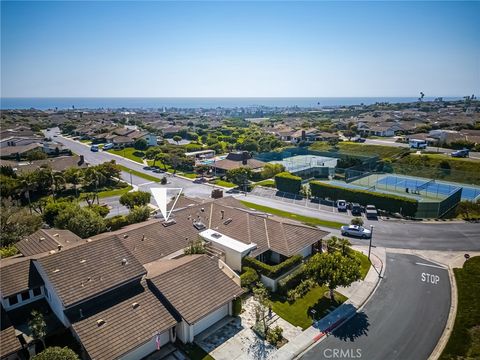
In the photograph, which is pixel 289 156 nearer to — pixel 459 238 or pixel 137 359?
pixel 459 238

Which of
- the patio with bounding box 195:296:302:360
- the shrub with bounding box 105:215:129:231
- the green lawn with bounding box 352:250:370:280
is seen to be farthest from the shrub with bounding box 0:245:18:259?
the green lawn with bounding box 352:250:370:280

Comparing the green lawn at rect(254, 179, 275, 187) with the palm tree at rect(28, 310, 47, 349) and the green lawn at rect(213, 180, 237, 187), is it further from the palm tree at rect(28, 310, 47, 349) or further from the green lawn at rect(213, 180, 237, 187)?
the palm tree at rect(28, 310, 47, 349)

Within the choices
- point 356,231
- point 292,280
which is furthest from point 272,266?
point 356,231

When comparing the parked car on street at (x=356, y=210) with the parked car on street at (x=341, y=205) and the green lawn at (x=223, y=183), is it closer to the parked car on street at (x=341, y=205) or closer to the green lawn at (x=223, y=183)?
the parked car on street at (x=341, y=205)

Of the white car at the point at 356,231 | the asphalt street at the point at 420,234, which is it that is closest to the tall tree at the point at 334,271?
the asphalt street at the point at 420,234

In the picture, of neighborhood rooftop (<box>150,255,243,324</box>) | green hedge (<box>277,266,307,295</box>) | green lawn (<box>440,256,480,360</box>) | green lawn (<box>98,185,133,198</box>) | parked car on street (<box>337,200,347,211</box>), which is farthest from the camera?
green lawn (<box>98,185,133,198</box>)

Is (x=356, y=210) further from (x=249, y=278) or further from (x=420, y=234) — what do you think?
(x=249, y=278)
